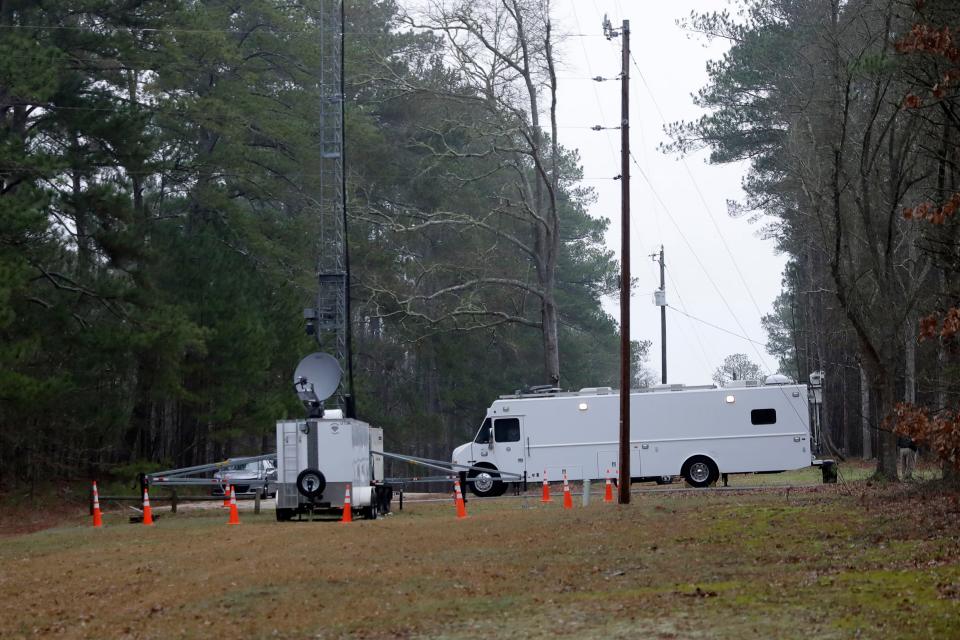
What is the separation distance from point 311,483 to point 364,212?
22.0m

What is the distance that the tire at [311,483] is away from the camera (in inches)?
971

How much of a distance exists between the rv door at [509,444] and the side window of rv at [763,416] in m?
6.16

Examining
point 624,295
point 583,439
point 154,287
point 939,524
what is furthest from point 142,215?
point 939,524

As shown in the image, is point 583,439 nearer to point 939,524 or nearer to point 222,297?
point 222,297

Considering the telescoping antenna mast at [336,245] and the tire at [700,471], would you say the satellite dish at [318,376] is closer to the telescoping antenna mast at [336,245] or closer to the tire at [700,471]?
the telescoping antenna mast at [336,245]

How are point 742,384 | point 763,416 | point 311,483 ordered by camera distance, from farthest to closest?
point 742,384 < point 763,416 < point 311,483

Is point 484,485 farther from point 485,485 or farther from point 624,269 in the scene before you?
point 624,269

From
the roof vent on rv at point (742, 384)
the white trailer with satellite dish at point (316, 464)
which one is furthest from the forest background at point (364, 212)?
the white trailer with satellite dish at point (316, 464)

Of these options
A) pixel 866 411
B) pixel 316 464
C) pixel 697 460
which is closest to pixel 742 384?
pixel 697 460

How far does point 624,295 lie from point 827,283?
25.6 metres

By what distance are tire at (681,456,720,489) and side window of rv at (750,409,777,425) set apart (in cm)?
162

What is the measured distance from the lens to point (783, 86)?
4169 centimetres

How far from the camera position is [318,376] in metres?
26.5

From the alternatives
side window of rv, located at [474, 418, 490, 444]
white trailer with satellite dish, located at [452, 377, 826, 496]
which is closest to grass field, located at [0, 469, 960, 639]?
white trailer with satellite dish, located at [452, 377, 826, 496]
